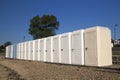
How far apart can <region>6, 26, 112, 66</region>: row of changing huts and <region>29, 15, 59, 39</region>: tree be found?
136ft

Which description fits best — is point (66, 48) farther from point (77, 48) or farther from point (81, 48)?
point (81, 48)

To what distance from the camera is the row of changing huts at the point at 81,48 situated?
→ 1498 cm

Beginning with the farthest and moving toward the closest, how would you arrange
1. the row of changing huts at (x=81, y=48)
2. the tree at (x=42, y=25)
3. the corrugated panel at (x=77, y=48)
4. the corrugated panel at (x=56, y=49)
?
the tree at (x=42, y=25), the corrugated panel at (x=56, y=49), the corrugated panel at (x=77, y=48), the row of changing huts at (x=81, y=48)

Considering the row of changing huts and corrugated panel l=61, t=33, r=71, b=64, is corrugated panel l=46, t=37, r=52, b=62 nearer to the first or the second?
the row of changing huts

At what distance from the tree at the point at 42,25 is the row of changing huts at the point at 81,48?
41348 millimetres

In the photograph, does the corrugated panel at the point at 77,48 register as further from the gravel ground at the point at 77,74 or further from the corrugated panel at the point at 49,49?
the corrugated panel at the point at 49,49

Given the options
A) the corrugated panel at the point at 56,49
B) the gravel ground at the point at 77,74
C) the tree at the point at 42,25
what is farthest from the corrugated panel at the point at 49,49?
the tree at the point at 42,25

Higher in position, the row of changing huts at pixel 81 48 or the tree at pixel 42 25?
the tree at pixel 42 25

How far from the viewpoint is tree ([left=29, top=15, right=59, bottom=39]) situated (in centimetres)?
6672

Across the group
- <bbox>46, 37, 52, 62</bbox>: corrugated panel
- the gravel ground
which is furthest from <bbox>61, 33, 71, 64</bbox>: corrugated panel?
the gravel ground

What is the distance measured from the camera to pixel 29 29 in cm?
6900

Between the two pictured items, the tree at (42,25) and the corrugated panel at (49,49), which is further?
the tree at (42,25)

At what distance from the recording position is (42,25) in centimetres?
6900

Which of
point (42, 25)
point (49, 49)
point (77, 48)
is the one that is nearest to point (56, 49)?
point (49, 49)
